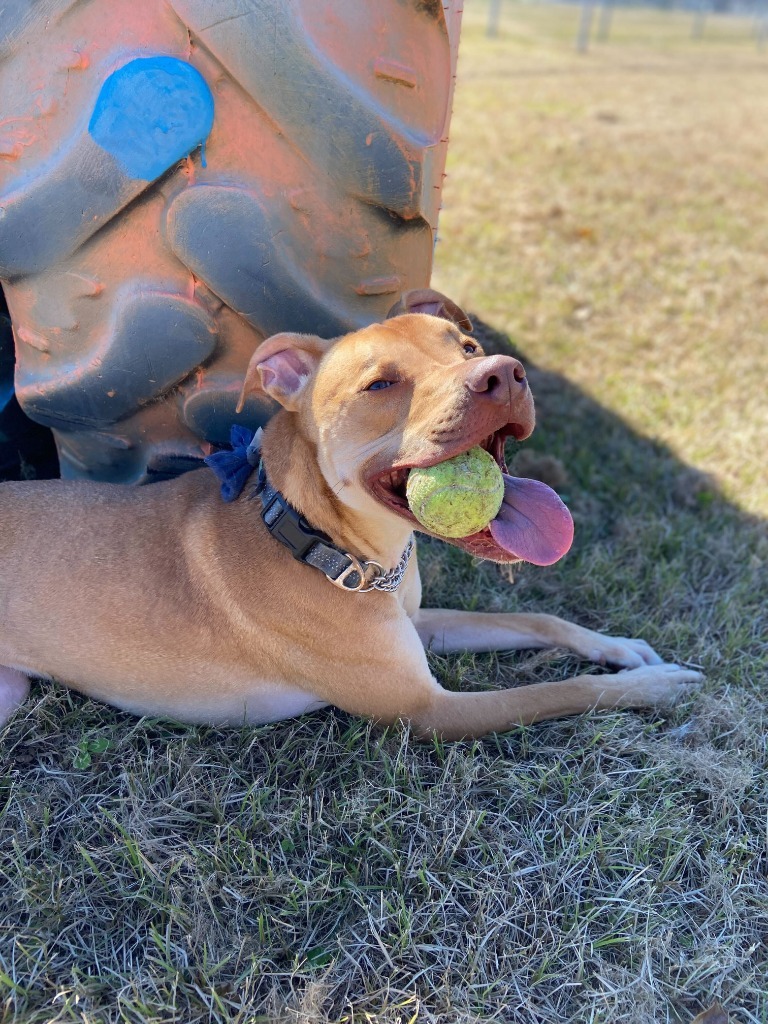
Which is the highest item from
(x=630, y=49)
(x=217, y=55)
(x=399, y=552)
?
(x=217, y=55)

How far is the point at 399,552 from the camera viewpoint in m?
2.87

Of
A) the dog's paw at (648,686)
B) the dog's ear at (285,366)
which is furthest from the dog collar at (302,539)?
the dog's paw at (648,686)

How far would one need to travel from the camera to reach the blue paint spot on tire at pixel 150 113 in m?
2.37

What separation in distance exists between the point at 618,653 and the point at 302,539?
133 cm

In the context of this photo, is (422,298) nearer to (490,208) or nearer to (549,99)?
(490,208)

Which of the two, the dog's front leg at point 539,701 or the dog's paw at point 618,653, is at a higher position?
the dog's front leg at point 539,701

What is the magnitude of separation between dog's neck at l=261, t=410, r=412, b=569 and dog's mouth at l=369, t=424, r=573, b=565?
128 millimetres

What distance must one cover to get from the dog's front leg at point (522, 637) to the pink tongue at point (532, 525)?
80 centimetres

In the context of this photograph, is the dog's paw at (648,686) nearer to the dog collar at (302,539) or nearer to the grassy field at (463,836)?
the grassy field at (463,836)

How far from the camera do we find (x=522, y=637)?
3.27 m

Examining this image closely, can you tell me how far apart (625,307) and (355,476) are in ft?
14.1

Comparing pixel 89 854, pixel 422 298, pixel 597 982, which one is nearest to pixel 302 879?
pixel 89 854

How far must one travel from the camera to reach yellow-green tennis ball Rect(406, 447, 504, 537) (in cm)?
232

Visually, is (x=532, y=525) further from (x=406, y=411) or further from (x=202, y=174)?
(x=202, y=174)
